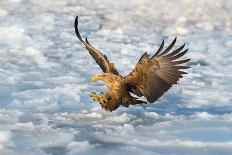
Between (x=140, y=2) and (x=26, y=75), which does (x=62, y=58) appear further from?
(x=140, y=2)

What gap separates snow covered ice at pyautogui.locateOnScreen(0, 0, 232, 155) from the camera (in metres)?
9.27

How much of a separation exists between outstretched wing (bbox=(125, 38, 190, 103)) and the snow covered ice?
1.08 meters

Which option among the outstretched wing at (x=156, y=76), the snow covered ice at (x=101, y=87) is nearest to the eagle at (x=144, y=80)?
the outstretched wing at (x=156, y=76)

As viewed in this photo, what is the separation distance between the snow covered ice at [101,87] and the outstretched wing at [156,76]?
3.56 feet

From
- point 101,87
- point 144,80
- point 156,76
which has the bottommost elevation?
point 101,87

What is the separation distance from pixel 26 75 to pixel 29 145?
2.90 m

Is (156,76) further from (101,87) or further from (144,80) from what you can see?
(101,87)

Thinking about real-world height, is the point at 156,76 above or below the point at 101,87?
above

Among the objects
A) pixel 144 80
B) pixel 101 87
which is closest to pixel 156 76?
pixel 144 80

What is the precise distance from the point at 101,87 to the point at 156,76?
3.34 meters

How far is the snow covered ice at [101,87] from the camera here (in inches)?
365

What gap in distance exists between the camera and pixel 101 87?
11508 mm

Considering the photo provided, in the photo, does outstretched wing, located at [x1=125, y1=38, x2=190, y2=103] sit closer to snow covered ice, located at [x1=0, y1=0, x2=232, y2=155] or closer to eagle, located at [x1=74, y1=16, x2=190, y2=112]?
eagle, located at [x1=74, y1=16, x2=190, y2=112]

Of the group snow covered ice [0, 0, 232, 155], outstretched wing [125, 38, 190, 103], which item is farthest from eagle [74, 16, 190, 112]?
snow covered ice [0, 0, 232, 155]
